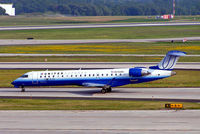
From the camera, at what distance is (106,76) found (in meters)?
44.5

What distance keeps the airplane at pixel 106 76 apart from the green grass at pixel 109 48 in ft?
114

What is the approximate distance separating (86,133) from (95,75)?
59.0 ft

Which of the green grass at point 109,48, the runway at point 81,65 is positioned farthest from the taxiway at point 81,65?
the green grass at point 109,48

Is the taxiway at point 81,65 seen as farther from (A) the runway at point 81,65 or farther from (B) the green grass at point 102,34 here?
(B) the green grass at point 102,34

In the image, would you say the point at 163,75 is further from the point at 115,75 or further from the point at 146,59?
the point at 146,59

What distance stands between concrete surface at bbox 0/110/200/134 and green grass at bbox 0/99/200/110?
6.99 ft

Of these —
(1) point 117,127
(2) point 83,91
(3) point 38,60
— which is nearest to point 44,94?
(2) point 83,91

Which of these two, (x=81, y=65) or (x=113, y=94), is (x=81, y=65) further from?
(x=113, y=94)

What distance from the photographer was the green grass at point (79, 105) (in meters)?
35.8

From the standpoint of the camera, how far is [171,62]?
4319cm

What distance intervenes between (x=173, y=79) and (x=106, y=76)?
11679mm

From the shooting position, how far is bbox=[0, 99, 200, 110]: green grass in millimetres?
35781

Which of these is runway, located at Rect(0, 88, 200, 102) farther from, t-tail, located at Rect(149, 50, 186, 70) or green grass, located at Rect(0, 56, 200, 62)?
green grass, located at Rect(0, 56, 200, 62)

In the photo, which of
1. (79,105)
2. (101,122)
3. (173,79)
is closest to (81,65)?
(173,79)
